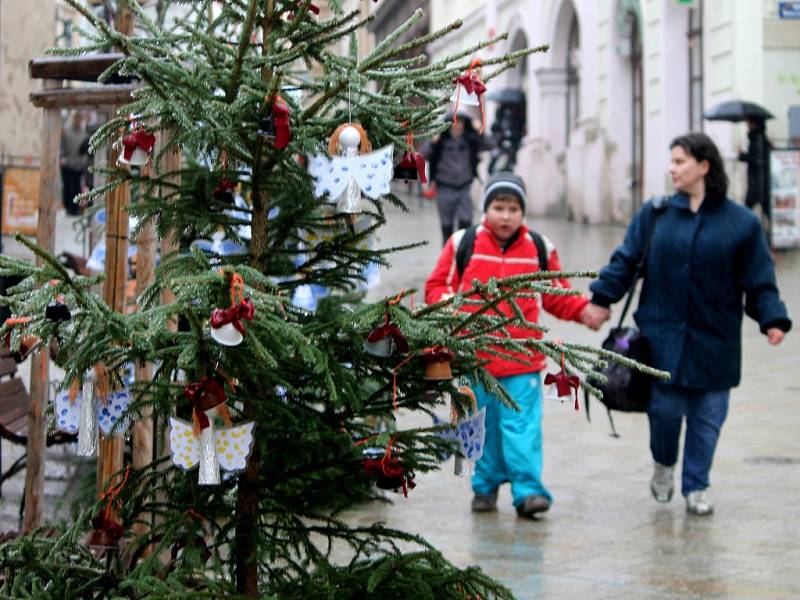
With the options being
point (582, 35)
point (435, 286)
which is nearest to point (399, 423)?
point (435, 286)

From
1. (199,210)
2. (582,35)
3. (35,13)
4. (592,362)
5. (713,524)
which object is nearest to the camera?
(592,362)

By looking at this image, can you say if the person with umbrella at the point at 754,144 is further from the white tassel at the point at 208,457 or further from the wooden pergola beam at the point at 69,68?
the white tassel at the point at 208,457

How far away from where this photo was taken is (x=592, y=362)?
3924 millimetres

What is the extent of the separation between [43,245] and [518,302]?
258 cm

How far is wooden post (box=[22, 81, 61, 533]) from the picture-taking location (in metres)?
5.67

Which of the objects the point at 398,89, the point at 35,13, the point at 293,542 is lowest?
the point at 293,542

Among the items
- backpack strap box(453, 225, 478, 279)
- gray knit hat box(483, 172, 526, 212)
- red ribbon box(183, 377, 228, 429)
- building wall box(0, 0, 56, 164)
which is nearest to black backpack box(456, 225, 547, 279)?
backpack strap box(453, 225, 478, 279)

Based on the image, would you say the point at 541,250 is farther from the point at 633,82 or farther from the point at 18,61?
the point at 633,82

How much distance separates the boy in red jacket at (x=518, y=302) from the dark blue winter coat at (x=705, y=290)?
32cm

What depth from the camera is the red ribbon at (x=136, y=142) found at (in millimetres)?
4109

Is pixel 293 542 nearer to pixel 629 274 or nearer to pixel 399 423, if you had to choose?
pixel 629 274

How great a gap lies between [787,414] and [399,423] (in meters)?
2.85

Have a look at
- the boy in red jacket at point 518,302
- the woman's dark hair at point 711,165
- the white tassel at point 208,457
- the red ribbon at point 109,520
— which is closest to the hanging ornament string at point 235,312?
the white tassel at point 208,457

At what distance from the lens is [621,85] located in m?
27.8
